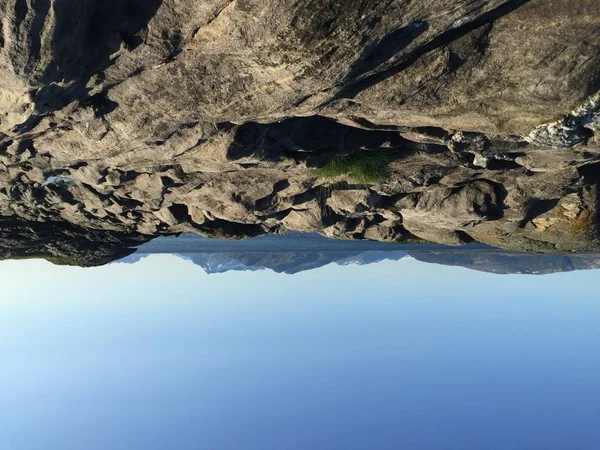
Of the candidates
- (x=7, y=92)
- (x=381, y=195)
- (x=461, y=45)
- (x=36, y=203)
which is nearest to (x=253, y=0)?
(x=461, y=45)

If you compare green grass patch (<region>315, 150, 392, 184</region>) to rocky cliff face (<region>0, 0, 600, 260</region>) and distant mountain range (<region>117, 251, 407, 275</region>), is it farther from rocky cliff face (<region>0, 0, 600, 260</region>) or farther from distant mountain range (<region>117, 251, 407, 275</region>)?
distant mountain range (<region>117, 251, 407, 275</region>)

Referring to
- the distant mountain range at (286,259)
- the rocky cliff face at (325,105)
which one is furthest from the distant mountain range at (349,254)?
the rocky cliff face at (325,105)

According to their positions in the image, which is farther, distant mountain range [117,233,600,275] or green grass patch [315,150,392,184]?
distant mountain range [117,233,600,275]

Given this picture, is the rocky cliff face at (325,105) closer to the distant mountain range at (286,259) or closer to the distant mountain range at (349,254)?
the distant mountain range at (349,254)

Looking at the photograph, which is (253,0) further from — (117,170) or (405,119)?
(117,170)

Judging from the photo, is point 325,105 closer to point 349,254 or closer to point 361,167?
point 361,167

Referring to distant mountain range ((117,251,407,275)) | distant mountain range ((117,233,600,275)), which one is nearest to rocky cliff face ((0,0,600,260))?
distant mountain range ((117,233,600,275))

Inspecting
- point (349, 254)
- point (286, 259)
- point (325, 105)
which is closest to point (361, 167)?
point (325, 105)
